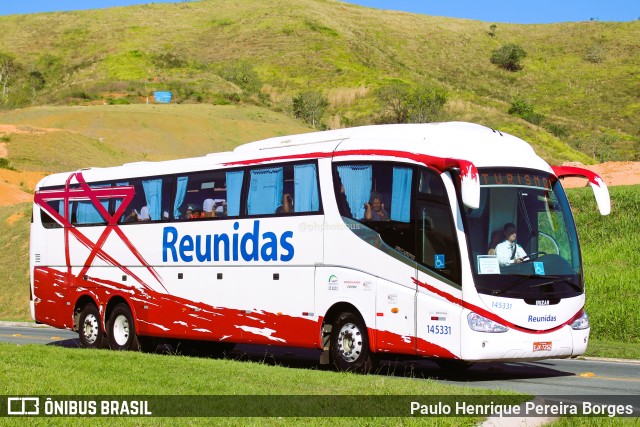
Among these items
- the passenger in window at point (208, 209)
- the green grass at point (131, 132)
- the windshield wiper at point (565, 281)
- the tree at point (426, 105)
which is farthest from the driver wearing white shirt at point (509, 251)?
the tree at point (426, 105)

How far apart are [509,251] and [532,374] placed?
2.78 metres

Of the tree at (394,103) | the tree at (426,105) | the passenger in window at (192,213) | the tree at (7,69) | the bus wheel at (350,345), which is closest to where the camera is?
the bus wheel at (350,345)

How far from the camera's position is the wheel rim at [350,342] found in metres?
16.3

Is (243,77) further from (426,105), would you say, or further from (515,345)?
(515,345)

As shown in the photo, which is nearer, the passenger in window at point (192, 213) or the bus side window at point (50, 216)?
the passenger in window at point (192, 213)

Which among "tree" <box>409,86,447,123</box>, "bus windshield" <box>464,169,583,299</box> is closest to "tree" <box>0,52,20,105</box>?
"tree" <box>409,86,447,123</box>

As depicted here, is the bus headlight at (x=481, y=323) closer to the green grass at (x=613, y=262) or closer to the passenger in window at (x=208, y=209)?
the passenger in window at (x=208, y=209)

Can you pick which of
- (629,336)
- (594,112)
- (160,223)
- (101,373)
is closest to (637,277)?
(629,336)

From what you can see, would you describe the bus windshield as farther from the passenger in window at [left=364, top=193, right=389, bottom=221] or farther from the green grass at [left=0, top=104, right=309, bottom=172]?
the green grass at [left=0, top=104, right=309, bottom=172]

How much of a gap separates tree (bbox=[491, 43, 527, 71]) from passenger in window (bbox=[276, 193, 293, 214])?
14520 centimetres

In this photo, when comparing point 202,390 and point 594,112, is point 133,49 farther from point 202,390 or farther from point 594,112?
point 202,390

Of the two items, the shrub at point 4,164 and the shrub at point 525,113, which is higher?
the shrub at point 525,113

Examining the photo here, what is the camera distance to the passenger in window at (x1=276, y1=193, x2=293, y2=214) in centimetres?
1761

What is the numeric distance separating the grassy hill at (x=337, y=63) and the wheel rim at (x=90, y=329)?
75.7 meters
